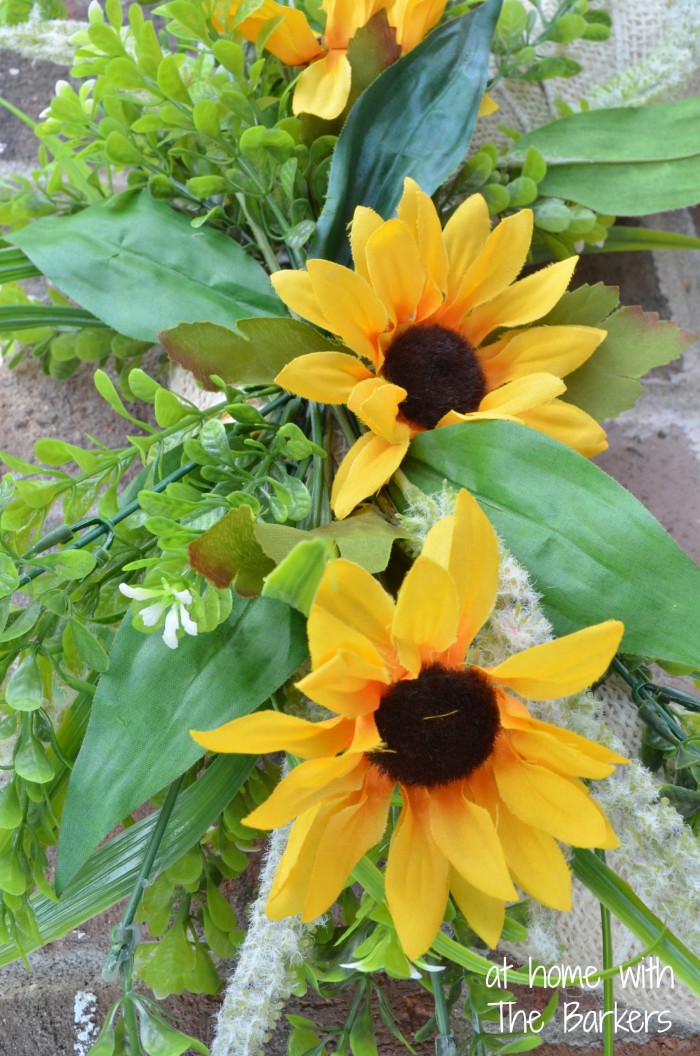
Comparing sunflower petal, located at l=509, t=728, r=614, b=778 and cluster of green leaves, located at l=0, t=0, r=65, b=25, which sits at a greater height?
cluster of green leaves, located at l=0, t=0, r=65, b=25

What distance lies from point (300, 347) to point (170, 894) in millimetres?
261

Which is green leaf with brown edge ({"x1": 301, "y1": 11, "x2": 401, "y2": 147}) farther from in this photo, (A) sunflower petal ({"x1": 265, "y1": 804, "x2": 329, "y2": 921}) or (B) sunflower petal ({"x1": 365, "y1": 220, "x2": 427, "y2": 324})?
(A) sunflower petal ({"x1": 265, "y1": 804, "x2": 329, "y2": 921})

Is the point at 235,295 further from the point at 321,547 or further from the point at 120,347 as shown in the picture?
the point at 321,547

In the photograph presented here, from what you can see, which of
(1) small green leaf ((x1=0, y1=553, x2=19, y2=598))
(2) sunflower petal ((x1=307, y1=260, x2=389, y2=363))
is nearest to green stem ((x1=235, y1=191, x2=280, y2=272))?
(2) sunflower petal ((x1=307, y1=260, x2=389, y2=363))

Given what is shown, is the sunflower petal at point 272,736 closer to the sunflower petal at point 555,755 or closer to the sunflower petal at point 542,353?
the sunflower petal at point 555,755

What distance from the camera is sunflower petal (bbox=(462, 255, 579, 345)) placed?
0.40m

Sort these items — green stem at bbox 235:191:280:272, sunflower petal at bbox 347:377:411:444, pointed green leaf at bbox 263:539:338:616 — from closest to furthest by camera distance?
1. pointed green leaf at bbox 263:539:338:616
2. sunflower petal at bbox 347:377:411:444
3. green stem at bbox 235:191:280:272

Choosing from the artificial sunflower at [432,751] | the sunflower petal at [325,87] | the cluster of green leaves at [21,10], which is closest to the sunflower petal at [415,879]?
the artificial sunflower at [432,751]

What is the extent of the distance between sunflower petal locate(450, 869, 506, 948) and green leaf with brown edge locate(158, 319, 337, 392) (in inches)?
8.6

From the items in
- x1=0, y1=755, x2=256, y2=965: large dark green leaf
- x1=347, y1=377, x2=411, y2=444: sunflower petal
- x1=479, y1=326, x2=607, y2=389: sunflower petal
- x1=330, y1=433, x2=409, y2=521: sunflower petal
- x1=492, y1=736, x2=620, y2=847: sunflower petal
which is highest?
x1=347, y1=377, x2=411, y2=444: sunflower petal

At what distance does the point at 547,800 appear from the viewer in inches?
12.1

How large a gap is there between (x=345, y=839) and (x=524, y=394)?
0.19 metres

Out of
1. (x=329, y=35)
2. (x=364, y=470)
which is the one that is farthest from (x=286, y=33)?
(x=364, y=470)

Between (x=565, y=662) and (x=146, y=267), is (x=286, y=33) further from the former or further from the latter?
(x=565, y=662)
